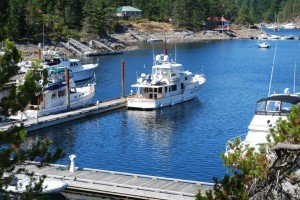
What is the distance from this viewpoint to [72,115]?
141ft

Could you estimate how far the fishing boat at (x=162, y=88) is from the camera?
4762 cm

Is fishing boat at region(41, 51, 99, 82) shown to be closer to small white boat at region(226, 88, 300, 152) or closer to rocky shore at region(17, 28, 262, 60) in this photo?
rocky shore at region(17, 28, 262, 60)

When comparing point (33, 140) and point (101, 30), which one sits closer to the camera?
point (33, 140)

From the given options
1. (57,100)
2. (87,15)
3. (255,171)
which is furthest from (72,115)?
(87,15)

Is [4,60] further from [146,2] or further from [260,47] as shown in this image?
[146,2]

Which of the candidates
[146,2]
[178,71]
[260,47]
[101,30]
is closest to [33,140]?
[178,71]

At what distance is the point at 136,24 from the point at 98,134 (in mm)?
96788

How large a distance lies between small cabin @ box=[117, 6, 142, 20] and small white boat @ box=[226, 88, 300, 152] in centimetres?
10899

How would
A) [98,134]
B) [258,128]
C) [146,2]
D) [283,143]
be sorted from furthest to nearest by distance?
[146,2], [98,134], [258,128], [283,143]

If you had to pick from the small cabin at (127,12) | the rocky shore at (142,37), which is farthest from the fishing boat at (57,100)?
the small cabin at (127,12)

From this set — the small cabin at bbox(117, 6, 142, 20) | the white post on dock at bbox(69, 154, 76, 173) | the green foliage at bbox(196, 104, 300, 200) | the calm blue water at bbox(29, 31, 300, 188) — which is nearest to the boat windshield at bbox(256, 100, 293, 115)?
the calm blue water at bbox(29, 31, 300, 188)

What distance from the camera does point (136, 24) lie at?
134 m

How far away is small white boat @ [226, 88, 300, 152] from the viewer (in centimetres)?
2884

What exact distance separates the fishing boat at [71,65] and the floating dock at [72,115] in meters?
16.0
